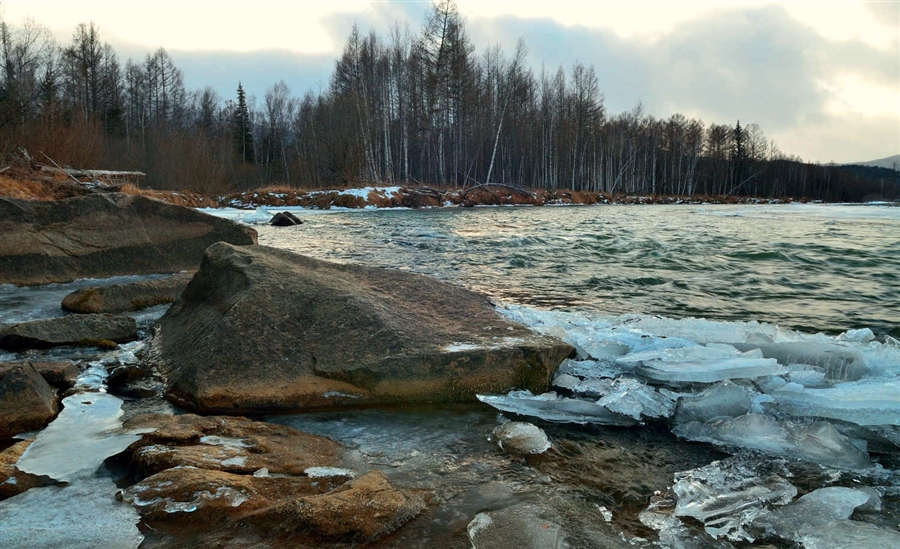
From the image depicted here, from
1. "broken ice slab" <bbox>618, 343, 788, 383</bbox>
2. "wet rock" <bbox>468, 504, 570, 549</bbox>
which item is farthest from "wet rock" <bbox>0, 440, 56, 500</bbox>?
"broken ice slab" <bbox>618, 343, 788, 383</bbox>

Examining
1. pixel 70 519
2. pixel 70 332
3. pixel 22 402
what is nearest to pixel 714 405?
pixel 70 519

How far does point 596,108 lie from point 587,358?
5092 centimetres

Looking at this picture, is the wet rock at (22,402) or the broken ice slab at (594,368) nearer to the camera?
the wet rock at (22,402)

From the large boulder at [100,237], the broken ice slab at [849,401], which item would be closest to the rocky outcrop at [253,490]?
the broken ice slab at [849,401]

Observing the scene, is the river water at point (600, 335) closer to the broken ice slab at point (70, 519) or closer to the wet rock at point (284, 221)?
the broken ice slab at point (70, 519)

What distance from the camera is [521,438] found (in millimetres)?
2490

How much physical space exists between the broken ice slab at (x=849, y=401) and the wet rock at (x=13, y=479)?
10.8ft

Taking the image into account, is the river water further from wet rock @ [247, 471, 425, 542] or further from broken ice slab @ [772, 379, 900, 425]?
broken ice slab @ [772, 379, 900, 425]

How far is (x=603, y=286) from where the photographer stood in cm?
642

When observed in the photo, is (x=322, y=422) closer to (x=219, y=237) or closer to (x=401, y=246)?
(x=219, y=237)

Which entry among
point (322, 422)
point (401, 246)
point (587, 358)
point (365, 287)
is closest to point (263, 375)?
point (322, 422)

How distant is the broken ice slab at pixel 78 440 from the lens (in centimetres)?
212

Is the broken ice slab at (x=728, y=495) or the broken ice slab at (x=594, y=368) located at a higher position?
the broken ice slab at (x=594, y=368)

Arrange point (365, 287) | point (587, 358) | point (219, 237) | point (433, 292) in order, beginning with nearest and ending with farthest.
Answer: point (587, 358), point (365, 287), point (433, 292), point (219, 237)
